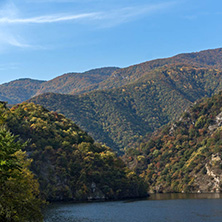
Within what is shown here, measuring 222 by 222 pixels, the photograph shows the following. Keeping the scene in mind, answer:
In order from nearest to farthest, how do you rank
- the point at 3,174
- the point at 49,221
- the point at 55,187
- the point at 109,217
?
the point at 3,174
the point at 49,221
the point at 109,217
the point at 55,187

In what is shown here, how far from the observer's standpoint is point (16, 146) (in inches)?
1833

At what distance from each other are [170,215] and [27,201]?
8341 centimetres

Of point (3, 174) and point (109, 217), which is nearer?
point (3, 174)

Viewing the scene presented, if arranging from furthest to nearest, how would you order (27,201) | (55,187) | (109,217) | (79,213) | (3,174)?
1. (55,187)
2. (79,213)
3. (109,217)
4. (27,201)
5. (3,174)

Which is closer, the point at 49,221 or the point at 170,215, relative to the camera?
the point at 49,221

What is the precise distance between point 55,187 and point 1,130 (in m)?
146

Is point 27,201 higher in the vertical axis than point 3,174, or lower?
lower

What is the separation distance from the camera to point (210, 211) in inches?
5049

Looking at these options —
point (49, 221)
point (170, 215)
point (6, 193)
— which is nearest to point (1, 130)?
point (6, 193)

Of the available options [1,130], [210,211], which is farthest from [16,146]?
[210,211]

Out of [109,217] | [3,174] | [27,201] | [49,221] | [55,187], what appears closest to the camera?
[3,174]

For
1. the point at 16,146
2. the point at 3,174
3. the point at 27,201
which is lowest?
the point at 27,201

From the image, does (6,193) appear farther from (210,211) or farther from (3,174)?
(210,211)

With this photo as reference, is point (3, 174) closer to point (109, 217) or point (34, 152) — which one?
point (109, 217)
